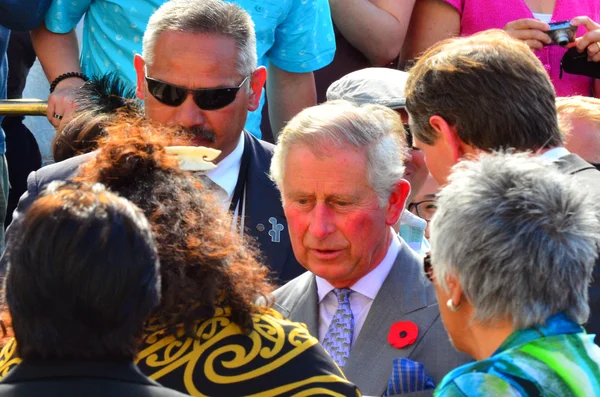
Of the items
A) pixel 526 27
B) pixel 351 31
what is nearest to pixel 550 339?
pixel 526 27

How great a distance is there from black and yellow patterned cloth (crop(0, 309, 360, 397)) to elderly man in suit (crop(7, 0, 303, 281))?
4.70 feet

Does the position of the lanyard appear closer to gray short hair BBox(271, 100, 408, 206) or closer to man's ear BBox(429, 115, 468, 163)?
gray short hair BBox(271, 100, 408, 206)

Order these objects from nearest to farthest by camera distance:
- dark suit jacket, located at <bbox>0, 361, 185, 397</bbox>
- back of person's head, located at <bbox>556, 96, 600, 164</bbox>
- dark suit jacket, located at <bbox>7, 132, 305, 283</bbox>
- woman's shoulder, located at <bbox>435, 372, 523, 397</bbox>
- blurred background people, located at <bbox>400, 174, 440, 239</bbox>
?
dark suit jacket, located at <bbox>0, 361, 185, 397</bbox>
woman's shoulder, located at <bbox>435, 372, 523, 397</bbox>
dark suit jacket, located at <bbox>7, 132, 305, 283</bbox>
back of person's head, located at <bbox>556, 96, 600, 164</bbox>
blurred background people, located at <bbox>400, 174, 440, 239</bbox>

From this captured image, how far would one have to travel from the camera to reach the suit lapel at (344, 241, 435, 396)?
2.99 m

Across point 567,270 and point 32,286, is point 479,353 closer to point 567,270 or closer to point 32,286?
point 567,270

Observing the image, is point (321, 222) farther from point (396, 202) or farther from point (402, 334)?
point (402, 334)

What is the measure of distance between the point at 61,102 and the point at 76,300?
2726mm

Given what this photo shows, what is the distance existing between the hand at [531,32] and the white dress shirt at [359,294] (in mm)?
1890

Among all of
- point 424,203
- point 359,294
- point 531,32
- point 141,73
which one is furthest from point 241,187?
point 531,32

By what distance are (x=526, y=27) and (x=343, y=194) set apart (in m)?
→ 2.01

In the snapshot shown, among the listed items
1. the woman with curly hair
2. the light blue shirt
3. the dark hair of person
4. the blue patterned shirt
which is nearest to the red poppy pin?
the woman with curly hair

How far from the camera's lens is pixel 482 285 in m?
2.20

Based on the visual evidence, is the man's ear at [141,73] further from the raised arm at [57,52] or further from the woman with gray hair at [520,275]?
the woman with gray hair at [520,275]

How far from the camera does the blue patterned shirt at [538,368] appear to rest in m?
2.04
